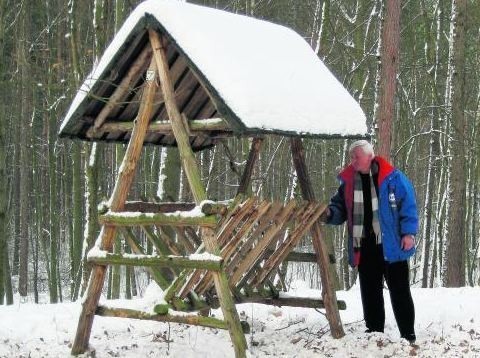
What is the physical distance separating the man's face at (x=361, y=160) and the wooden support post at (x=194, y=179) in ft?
5.18

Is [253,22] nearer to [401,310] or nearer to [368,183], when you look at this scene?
[368,183]

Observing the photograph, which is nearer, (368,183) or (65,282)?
(368,183)

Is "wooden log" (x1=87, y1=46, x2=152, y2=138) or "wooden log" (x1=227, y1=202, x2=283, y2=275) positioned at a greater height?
"wooden log" (x1=87, y1=46, x2=152, y2=138)

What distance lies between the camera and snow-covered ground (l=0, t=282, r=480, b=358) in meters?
5.64

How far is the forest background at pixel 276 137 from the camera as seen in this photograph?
34.5 ft

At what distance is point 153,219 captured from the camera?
5.14 m

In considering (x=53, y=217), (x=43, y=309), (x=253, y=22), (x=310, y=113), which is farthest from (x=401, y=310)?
(x=53, y=217)

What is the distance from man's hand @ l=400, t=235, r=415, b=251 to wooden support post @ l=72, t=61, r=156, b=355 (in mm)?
2411

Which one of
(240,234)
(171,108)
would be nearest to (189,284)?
(240,234)

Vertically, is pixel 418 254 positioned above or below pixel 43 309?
below

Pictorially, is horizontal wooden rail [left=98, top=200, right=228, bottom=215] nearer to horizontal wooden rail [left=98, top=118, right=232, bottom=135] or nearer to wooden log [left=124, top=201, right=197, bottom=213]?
wooden log [left=124, top=201, right=197, bottom=213]

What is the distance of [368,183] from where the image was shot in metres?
5.98

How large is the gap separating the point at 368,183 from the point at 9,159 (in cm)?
1976

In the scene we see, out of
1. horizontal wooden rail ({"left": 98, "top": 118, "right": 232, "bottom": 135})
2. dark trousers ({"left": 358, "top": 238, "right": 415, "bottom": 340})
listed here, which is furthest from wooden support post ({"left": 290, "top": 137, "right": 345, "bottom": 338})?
horizontal wooden rail ({"left": 98, "top": 118, "right": 232, "bottom": 135})
